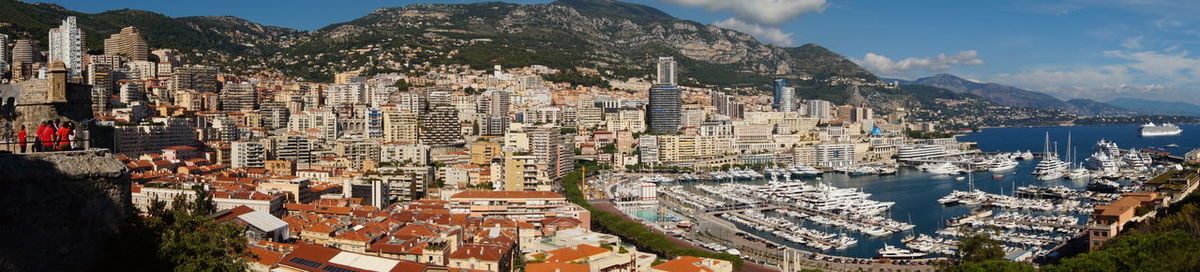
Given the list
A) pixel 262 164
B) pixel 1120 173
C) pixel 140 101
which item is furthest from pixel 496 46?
pixel 1120 173

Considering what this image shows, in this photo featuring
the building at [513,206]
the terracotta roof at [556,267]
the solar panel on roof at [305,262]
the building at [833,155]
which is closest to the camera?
the solar panel on roof at [305,262]

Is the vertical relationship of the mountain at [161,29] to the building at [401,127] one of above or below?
above

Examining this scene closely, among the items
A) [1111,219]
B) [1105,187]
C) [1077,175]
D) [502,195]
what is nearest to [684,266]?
[502,195]

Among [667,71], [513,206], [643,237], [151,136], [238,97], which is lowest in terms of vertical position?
[643,237]

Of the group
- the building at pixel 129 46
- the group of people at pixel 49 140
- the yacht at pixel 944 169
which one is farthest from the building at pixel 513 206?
the building at pixel 129 46

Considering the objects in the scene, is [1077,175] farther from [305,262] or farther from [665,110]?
[305,262]

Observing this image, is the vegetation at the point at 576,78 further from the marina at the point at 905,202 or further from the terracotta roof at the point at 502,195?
the terracotta roof at the point at 502,195
